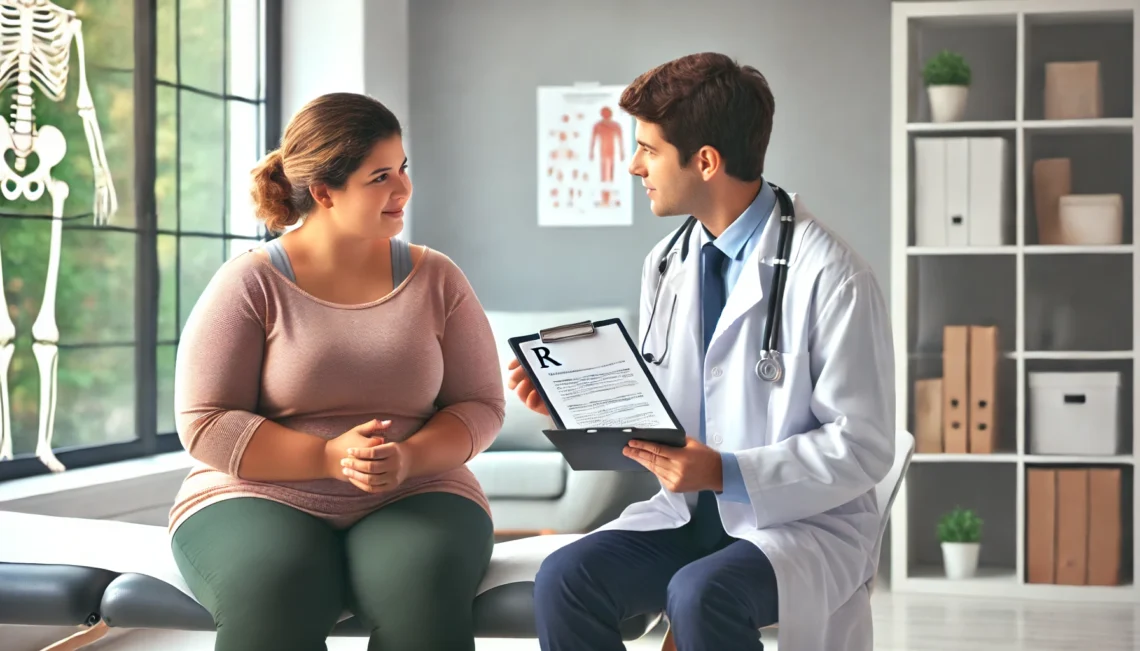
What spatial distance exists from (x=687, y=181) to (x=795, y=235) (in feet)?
0.61

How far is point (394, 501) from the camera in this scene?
201cm

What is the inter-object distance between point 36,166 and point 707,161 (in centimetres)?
205

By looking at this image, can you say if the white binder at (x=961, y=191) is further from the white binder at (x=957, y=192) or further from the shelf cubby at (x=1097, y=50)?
the shelf cubby at (x=1097, y=50)

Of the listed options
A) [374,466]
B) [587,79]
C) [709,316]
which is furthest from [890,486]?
[587,79]

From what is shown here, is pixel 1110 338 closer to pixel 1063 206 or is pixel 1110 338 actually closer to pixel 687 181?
pixel 1063 206

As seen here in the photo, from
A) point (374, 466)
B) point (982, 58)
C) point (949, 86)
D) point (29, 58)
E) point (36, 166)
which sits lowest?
point (374, 466)

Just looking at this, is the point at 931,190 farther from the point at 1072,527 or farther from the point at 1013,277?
the point at 1072,527

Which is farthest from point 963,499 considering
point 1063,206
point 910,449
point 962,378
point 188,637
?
point 188,637

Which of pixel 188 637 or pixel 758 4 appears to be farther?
pixel 758 4

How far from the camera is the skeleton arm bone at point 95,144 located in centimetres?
333

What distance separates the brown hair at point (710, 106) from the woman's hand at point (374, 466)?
2.10 feet

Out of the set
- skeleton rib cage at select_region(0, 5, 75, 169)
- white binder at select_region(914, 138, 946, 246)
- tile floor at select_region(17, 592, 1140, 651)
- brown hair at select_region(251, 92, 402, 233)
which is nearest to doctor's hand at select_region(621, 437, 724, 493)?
brown hair at select_region(251, 92, 402, 233)

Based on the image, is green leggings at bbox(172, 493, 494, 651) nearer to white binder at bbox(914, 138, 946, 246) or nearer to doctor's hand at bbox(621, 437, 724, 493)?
doctor's hand at bbox(621, 437, 724, 493)

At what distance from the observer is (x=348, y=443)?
191 centimetres
